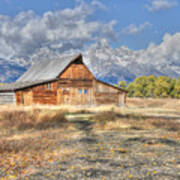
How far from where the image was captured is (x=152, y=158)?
6691mm

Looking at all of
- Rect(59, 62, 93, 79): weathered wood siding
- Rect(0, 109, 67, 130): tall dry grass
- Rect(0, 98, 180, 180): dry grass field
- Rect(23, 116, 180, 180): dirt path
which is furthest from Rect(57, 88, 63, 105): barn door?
Rect(23, 116, 180, 180): dirt path

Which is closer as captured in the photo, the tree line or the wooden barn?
the wooden barn

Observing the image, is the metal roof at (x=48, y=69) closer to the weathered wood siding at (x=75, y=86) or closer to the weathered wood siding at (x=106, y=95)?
the weathered wood siding at (x=75, y=86)

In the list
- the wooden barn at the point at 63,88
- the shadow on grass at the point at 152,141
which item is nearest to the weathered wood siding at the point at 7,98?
the wooden barn at the point at 63,88

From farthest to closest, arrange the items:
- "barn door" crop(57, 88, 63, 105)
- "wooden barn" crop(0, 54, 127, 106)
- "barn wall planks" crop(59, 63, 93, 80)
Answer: "barn wall planks" crop(59, 63, 93, 80) → "barn door" crop(57, 88, 63, 105) → "wooden barn" crop(0, 54, 127, 106)

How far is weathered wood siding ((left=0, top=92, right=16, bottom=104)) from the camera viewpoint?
91.5 ft

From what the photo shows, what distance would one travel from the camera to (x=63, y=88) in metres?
31.3

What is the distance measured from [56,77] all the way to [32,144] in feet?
74.5

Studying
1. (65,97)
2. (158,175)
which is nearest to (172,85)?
(65,97)

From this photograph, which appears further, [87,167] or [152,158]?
[152,158]

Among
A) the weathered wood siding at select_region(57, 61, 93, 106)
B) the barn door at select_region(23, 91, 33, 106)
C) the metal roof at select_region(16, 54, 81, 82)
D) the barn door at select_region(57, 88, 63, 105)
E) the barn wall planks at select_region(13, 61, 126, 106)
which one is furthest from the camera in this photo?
the metal roof at select_region(16, 54, 81, 82)

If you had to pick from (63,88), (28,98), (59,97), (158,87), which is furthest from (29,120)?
(158,87)

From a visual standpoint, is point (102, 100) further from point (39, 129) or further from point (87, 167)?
point (87, 167)

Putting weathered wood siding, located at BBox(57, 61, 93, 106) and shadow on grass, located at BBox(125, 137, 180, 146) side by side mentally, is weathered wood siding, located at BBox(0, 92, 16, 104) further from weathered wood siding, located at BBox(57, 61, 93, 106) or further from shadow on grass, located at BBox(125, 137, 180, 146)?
shadow on grass, located at BBox(125, 137, 180, 146)
